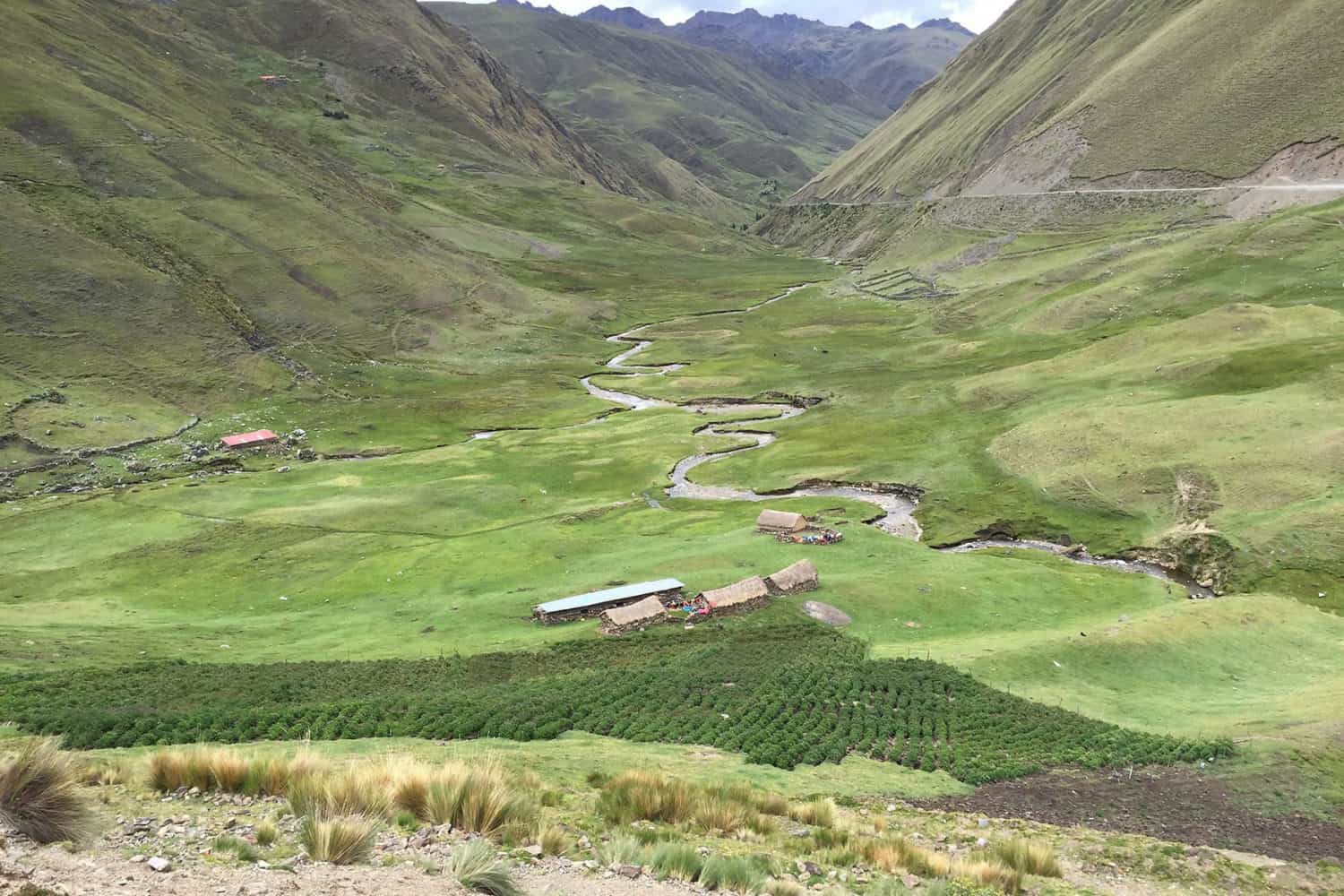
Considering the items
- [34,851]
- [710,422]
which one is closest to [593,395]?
[710,422]

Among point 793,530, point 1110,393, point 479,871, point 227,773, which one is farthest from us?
point 1110,393

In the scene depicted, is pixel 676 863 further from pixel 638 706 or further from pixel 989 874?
pixel 638 706

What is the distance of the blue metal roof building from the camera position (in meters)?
55.4

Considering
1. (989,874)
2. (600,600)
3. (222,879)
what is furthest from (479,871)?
(600,600)

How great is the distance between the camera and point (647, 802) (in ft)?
71.5

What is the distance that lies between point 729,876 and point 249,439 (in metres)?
116

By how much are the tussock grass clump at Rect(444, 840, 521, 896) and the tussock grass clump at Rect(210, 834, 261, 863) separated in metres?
3.44

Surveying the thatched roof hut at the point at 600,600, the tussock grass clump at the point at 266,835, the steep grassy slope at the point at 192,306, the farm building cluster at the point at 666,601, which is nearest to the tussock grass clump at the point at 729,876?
the tussock grass clump at the point at 266,835

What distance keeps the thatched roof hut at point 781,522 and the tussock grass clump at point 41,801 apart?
59481 mm

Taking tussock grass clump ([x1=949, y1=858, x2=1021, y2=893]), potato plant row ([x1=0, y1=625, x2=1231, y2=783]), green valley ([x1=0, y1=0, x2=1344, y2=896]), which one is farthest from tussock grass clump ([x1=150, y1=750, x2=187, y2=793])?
tussock grass clump ([x1=949, y1=858, x2=1021, y2=893])

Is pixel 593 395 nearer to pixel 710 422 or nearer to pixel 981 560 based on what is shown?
pixel 710 422

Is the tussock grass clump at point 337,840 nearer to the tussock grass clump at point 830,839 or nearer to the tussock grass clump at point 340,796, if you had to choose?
the tussock grass clump at point 340,796

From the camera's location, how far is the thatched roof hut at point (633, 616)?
5256 cm

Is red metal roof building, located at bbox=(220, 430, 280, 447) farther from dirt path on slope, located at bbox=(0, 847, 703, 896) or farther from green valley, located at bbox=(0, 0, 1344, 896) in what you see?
dirt path on slope, located at bbox=(0, 847, 703, 896)
